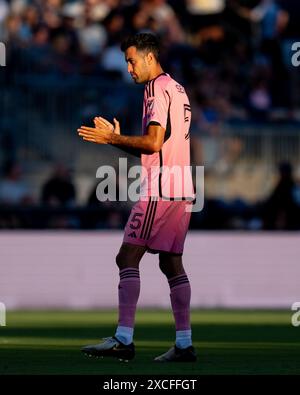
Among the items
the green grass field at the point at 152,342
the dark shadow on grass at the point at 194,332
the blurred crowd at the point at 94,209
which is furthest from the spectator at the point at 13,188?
the dark shadow on grass at the point at 194,332

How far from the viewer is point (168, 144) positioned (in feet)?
30.9

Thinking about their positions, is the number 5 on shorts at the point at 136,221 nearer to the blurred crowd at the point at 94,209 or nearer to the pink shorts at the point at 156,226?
the pink shorts at the point at 156,226

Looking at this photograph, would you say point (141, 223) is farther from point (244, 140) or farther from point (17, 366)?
point (244, 140)

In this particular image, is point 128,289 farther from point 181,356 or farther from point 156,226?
point 181,356

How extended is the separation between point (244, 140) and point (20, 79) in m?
3.44

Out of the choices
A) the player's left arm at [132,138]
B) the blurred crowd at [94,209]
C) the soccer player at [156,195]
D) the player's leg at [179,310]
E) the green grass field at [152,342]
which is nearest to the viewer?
the green grass field at [152,342]

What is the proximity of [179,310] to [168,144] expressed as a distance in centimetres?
118

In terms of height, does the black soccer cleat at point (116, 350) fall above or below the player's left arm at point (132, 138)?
below

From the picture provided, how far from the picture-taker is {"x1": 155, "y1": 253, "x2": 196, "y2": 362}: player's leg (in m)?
9.46

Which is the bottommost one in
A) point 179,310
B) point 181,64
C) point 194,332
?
point 194,332

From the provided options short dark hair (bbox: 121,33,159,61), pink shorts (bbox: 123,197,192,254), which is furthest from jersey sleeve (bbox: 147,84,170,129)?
pink shorts (bbox: 123,197,192,254)

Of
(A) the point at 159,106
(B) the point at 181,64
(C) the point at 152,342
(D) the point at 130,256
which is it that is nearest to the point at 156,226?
(D) the point at 130,256

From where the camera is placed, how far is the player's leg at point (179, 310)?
31.0 ft

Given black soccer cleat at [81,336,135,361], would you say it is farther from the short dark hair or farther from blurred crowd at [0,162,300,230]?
blurred crowd at [0,162,300,230]
